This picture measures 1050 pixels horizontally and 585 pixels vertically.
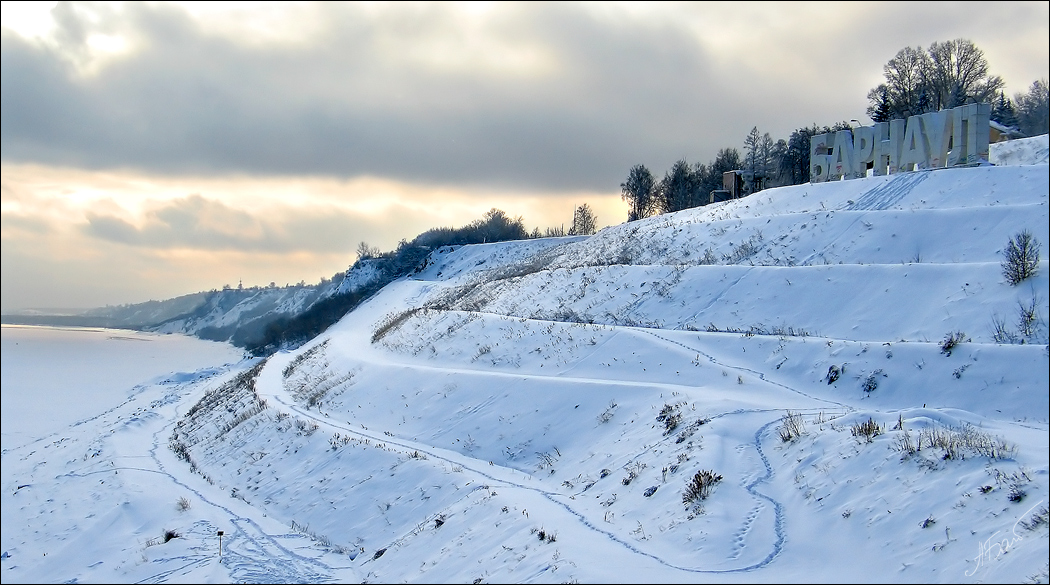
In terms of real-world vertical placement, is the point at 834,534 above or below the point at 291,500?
above

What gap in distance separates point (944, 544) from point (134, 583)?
13374 millimetres

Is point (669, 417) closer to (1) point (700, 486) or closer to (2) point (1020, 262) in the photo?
(1) point (700, 486)

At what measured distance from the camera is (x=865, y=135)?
118 feet

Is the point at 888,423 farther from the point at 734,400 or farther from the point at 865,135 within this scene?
the point at 865,135

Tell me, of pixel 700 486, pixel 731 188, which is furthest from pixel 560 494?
pixel 731 188

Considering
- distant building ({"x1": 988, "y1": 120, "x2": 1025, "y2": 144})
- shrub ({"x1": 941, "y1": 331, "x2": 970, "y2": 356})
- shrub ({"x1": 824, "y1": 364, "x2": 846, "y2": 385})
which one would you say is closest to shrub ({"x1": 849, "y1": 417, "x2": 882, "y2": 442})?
shrub ({"x1": 824, "y1": 364, "x2": 846, "y2": 385})

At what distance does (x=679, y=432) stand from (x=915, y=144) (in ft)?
85.9

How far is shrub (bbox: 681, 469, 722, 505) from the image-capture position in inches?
433

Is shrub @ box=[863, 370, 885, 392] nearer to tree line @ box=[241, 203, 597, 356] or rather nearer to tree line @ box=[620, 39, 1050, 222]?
tree line @ box=[620, 39, 1050, 222]

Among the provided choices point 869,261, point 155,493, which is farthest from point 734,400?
point 155,493

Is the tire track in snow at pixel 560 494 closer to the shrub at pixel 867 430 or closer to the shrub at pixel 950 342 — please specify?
the shrub at pixel 867 430

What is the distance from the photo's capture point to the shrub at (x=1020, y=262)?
1802 centimetres

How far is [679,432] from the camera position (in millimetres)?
14125

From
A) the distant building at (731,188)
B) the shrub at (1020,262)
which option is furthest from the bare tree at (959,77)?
the shrub at (1020,262)
